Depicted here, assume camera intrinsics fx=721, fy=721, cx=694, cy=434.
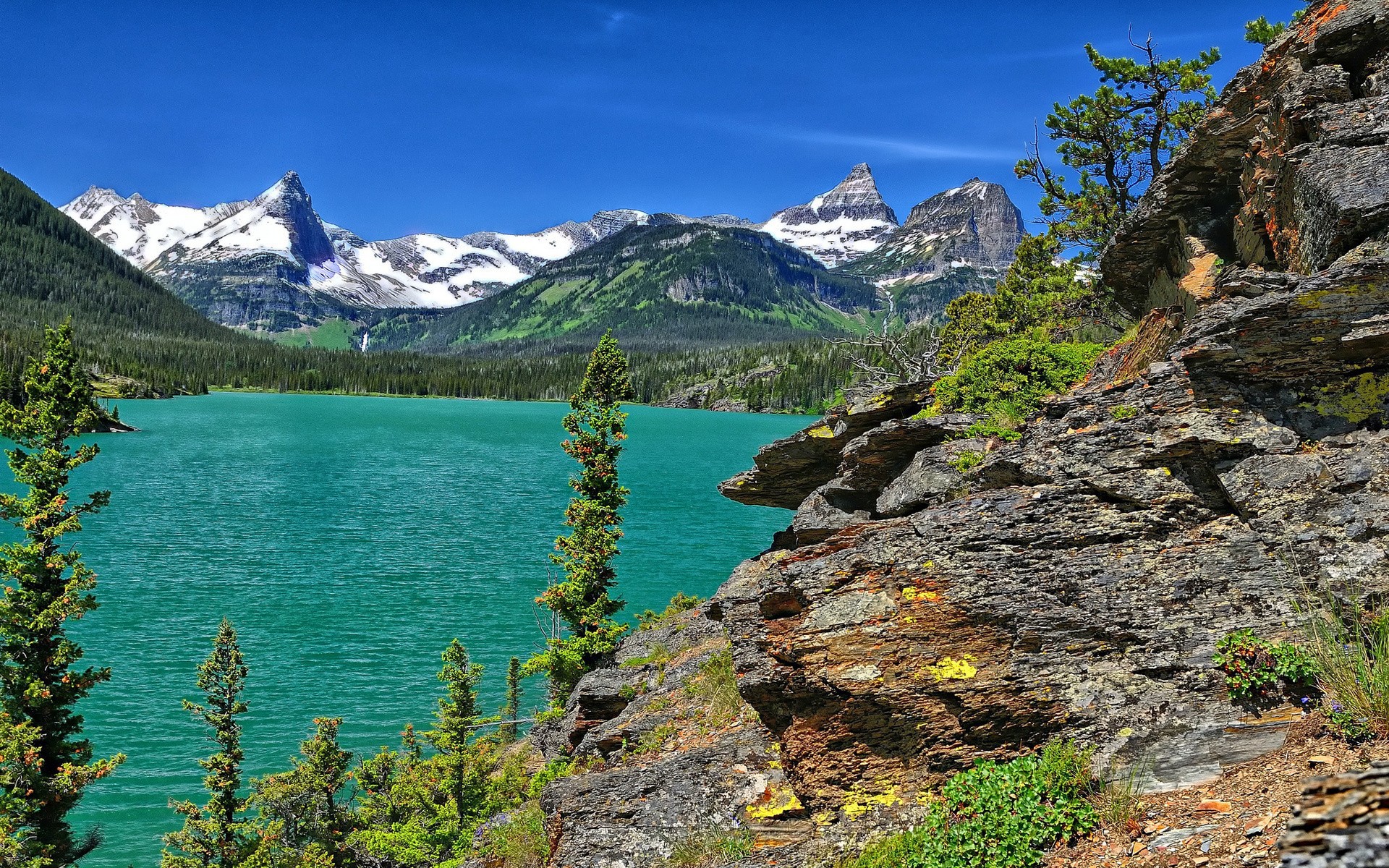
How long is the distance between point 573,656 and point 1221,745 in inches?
1046

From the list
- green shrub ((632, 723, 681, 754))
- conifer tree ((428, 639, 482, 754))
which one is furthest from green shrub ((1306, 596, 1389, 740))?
conifer tree ((428, 639, 482, 754))

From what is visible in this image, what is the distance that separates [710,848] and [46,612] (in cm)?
2505

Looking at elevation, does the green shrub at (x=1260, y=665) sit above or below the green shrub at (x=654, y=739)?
above

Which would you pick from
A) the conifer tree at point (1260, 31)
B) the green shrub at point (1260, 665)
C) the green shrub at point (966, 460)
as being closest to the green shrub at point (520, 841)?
the green shrub at point (966, 460)

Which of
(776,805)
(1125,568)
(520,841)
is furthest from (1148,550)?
(520,841)

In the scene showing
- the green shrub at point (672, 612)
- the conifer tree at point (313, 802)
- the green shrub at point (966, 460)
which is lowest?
the conifer tree at point (313, 802)

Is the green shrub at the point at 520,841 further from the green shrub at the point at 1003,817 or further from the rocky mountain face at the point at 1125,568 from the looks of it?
the green shrub at the point at 1003,817

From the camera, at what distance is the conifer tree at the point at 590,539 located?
31953 millimetres

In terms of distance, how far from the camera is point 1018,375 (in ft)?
64.4

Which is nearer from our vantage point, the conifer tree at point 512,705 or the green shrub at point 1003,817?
the green shrub at point 1003,817

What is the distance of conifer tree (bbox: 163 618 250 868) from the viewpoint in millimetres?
23875

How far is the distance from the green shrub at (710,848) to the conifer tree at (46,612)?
22136 mm

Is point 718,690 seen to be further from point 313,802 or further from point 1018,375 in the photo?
point 313,802

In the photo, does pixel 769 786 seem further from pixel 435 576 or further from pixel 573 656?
pixel 435 576
